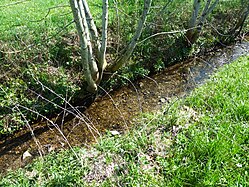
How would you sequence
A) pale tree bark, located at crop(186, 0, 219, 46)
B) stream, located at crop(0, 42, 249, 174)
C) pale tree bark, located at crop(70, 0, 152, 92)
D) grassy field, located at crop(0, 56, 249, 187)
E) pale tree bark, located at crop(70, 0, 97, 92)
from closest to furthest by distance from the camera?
grassy field, located at crop(0, 56, 249, 187) → pale tree bark, located at crop(70, 0, 97, 92) → pale tree bark, located at crop(70, 0, 152, 92) → stream, located at crop(0, 42, 249, 174) → pale tree bark, located at crop(186, 0, 219, 46)

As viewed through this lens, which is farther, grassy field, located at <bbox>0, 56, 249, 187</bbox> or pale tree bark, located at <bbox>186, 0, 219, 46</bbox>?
pale tree bark, located at <bbox>186, 0, 219, 46</bbox>

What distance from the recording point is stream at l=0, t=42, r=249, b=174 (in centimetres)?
429

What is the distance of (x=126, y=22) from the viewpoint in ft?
20.4

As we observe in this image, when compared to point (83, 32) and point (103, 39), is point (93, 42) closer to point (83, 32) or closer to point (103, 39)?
point (103, 39)

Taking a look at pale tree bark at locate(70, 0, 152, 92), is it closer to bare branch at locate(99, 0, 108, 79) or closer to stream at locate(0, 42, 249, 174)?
Answer: bare branch at locate(99, 0, 108, 79)

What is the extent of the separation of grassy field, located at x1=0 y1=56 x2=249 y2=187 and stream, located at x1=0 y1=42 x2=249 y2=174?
29 centimetres

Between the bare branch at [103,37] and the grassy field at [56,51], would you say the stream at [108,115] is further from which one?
the bare branch at [103,37]

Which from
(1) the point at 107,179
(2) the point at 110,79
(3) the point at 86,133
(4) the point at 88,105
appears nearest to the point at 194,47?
(2) the point at 110,79

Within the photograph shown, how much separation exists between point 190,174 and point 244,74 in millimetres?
2864

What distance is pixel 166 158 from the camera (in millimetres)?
3422

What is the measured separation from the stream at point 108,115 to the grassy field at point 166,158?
0.29 metres

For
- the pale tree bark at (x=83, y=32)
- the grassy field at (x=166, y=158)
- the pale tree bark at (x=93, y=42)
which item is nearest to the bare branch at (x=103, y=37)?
the pale tree bark at (x=93, y=42)

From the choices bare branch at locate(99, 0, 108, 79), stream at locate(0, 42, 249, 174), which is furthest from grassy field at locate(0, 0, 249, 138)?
bare branch at locate(99, 0, 108, 79)

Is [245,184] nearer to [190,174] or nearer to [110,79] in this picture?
[190,174]
